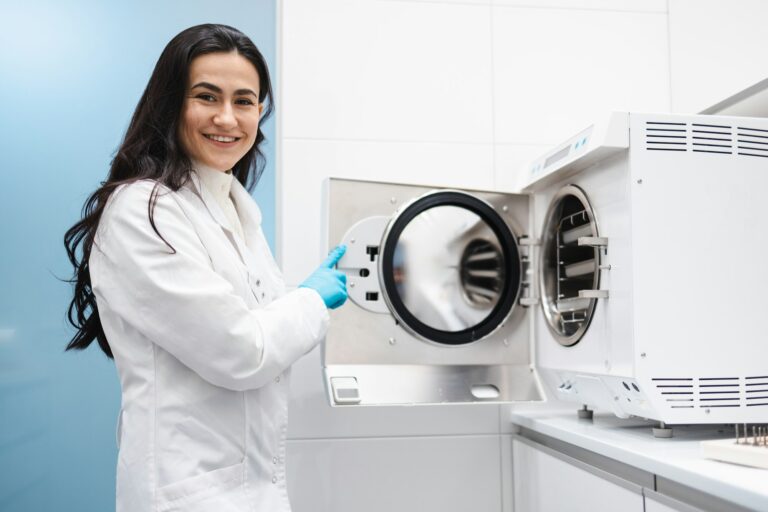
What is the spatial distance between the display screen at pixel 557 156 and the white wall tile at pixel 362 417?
903mm

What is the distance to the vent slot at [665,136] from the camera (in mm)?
1819

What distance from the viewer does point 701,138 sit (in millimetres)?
1830

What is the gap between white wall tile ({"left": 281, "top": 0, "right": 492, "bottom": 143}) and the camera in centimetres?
256

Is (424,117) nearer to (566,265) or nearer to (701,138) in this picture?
(566,265)

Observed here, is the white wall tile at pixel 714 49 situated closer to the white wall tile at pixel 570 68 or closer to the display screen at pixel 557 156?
the white wall tile at pixel 570 68

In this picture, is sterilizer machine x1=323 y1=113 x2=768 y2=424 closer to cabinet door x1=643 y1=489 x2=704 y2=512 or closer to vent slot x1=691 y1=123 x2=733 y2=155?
vent slot x1=691 y1=123 x2=733 y2=155

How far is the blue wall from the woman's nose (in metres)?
0.87

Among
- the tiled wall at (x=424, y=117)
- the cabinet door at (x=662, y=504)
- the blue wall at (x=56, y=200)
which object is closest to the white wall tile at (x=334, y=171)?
the tiled wall at (x=424, y=117)

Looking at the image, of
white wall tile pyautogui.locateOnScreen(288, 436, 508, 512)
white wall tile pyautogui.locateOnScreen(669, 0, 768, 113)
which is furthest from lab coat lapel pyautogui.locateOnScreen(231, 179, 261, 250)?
white wall tile pyautogui.locateOnScreen(669, 0, 768, 113)

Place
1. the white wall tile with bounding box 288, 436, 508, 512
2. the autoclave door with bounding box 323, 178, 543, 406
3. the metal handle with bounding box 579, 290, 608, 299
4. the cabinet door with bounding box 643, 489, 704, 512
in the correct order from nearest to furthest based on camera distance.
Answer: the cabinet door with bounding box 643, 489, 704, 512 → the metal handle with bounding box 579, 290, 608, 299 → the autoclave door with bounding box 323, 178, 543, 406 → the white wall tile with bounding box 288, 436, 508, 512

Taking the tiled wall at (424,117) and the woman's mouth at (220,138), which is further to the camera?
the tiled wall at (424,117)

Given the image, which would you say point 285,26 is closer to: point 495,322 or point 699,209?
point 495,322

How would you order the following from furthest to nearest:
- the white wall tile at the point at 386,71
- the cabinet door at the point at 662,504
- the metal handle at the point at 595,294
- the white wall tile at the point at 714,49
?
the white wall tile at the point at 386,71, the white wall tile at the point at 714,49, the metal handle at the point at 595,294, the cabinet door at the point at 662,504

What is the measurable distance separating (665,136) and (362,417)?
1.33 metres
